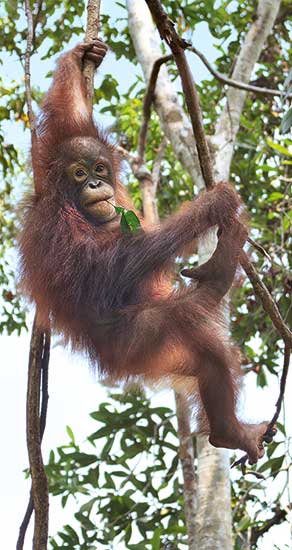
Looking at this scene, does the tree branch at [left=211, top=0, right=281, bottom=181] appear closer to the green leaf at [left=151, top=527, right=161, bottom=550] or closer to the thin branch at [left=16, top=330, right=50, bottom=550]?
the green leaf at [left=151, top=527, right=161, bottom=550]

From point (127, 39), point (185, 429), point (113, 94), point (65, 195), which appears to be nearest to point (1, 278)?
point (113, 94)

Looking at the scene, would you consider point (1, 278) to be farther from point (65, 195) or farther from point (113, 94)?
point (65, 195)

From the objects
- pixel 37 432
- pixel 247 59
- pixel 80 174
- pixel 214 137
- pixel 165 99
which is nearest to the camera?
pixel 37 432

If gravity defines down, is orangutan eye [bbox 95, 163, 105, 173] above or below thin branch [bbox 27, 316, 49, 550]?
above

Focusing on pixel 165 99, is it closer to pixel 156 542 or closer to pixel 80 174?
pixel 80 174

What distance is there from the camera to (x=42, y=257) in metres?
3.38

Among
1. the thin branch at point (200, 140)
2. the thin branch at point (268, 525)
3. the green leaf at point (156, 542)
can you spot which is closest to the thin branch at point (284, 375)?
the thin branch at point (200, 140)

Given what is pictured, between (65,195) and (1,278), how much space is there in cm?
383

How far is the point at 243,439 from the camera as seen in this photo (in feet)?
11.3

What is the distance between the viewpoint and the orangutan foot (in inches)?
136

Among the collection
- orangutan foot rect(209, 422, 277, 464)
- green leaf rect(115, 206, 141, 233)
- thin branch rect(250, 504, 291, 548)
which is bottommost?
orangutan foot rect(209, 422, 277, 464)

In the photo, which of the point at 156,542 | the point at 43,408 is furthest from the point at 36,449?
the point at 156,542

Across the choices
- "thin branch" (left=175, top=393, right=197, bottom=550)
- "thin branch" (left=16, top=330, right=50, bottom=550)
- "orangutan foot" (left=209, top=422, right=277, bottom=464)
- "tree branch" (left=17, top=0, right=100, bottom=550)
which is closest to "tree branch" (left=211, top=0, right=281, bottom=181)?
"thin branch" (left=175, top=393, right=197, bottom=550)

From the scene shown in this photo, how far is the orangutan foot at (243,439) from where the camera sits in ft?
11.3
